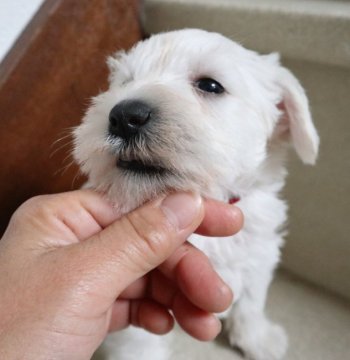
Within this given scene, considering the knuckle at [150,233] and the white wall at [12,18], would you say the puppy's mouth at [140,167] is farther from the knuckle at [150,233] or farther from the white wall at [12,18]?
the white wall at [12,18]

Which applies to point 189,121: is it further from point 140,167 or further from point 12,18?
point 12,18

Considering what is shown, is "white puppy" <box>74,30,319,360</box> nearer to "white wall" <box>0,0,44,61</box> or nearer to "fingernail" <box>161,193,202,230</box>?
"fingernail" <box>161,193,202,230</box>

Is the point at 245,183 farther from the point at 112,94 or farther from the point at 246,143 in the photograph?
the point at 112,94

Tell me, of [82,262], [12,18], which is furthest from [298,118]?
[12,18]

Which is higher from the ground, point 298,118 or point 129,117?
point 129,117

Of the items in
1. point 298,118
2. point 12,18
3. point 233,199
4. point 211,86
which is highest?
point 12,18

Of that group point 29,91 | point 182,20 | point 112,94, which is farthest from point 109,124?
point 182,20

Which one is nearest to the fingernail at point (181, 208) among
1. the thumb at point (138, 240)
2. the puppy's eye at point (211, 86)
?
the thumb at point (138, 240)
